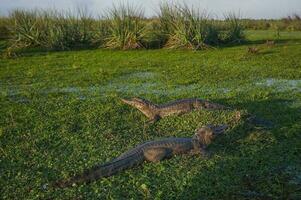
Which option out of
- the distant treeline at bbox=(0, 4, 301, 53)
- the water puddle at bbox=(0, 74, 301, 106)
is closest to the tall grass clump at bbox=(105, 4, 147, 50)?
the distant treeline at bbox=(0, 4, 301, 53)

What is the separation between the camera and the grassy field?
4.34 meters

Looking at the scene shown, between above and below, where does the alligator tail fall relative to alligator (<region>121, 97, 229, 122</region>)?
below

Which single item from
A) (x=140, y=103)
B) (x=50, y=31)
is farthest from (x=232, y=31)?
(x=140, y=103)

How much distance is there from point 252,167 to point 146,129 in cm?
168

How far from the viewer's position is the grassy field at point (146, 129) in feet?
14.2

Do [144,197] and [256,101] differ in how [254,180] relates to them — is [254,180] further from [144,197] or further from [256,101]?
[256,101]

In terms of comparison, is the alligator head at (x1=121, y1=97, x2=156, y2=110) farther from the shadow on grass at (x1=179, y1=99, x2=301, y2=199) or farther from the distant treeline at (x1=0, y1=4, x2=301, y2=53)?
the distant treeline at (x1=0, y1=4, x2=301, y2=53)

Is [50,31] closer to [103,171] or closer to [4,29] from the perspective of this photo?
[4,29]

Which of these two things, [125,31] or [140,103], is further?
[125,31]

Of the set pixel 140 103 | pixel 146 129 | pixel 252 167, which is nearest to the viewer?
pixel 252 167

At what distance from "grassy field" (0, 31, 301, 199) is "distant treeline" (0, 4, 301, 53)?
3396mm

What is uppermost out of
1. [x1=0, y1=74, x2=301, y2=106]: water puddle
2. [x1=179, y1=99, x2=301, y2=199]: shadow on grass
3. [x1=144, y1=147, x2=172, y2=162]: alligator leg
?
[x1=144, y1=147, x2=172, y2=162]: alligator leg

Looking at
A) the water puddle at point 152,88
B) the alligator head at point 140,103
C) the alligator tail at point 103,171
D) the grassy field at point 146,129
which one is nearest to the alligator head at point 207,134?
the grassy field at point 146,129

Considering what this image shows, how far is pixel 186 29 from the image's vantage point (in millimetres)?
14523
